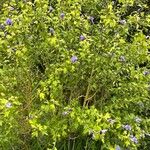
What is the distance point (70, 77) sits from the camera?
3260 mm

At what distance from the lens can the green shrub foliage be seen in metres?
3.13

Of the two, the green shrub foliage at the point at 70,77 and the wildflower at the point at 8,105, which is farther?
the green shrub foliage at the point at 70,77

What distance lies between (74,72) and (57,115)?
35cm

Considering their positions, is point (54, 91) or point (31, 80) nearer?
point (54, 91)

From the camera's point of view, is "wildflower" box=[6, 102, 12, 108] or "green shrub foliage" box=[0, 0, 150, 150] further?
"green shrub foliage" box=[0, 0, 150, 150]

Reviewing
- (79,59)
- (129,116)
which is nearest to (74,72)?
(79,59)

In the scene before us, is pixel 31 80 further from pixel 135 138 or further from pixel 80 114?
pixel 135 138

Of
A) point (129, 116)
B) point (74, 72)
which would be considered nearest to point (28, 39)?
point (74, 72)

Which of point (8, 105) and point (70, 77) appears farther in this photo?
point (70, 77)

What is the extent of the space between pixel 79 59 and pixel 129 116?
24.1 inches

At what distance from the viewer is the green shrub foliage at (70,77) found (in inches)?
123

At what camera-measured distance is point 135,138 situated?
3.02 metres

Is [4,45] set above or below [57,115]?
above

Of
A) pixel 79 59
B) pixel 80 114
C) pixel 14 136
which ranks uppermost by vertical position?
pixel 79 59
